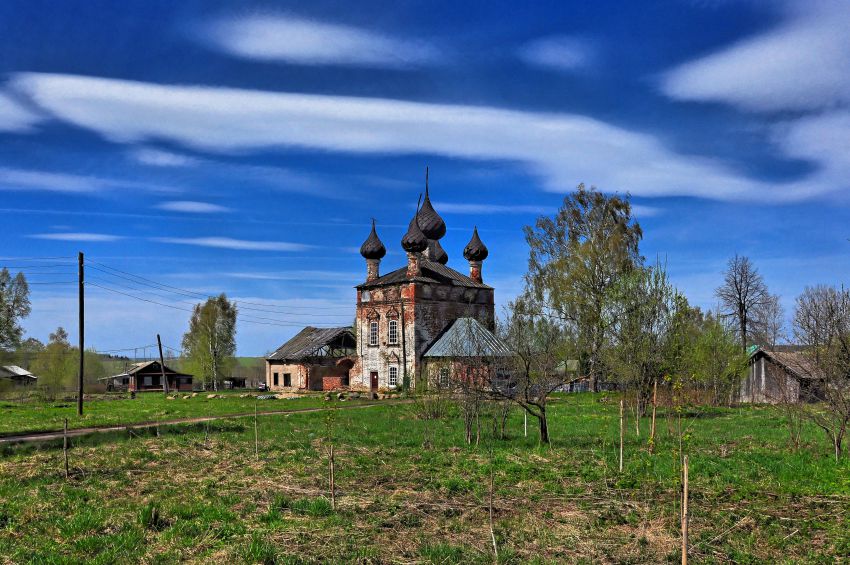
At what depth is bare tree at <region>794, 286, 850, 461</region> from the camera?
1512 centimetres

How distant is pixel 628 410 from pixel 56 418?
76.0 feet

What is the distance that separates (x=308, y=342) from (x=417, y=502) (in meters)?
46.8

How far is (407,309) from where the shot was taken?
144 ft

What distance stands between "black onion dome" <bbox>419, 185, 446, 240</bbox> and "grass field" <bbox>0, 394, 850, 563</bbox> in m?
33.5

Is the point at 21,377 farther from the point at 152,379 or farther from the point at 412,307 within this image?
the point at 412,307

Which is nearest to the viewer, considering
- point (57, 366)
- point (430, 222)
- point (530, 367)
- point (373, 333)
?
point (530, 367)

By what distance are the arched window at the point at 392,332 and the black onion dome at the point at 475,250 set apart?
9.35 m

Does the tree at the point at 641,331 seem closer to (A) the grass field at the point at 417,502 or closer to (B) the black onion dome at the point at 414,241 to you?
(A) the grass field at the point at 417,502

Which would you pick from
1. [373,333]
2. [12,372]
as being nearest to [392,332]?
[373,333]

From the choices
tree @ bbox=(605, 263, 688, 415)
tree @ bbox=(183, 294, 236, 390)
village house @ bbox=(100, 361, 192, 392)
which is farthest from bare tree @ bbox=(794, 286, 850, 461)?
village house @ bbox=(100, 361, 192, 392)

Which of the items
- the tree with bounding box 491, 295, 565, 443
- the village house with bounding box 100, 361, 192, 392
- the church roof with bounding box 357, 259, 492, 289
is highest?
the church roof with bounding box 357, 259, 492, 289

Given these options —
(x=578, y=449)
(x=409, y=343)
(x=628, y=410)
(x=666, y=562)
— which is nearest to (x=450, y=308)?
(x=409, y=343)

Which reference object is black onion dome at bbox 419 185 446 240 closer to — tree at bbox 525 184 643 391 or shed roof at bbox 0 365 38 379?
tree at bbox 525 184 643 391

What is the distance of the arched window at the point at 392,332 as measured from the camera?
4475 cm
